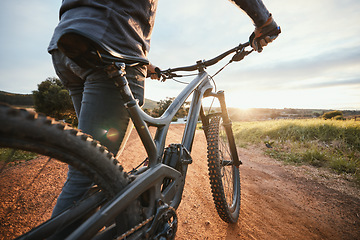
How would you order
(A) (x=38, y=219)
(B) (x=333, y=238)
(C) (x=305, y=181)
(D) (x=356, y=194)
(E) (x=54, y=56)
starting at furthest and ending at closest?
(C) (x=305, y=181) → (D) (x=356, y=194) → (B) (x=333, y=238) → (A) (x=38, y=219) → (E) (x=54, y=56)

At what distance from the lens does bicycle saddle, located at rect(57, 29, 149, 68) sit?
744 mm

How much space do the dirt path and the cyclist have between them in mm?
1395

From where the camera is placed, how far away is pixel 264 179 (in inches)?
145

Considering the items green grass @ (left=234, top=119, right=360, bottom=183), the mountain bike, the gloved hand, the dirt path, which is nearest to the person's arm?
the gloved hand

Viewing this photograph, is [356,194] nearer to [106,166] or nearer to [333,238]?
[333,238]

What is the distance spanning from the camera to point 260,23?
143 centimetres

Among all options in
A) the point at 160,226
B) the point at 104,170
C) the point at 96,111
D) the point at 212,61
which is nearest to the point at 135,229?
the point at 160,226

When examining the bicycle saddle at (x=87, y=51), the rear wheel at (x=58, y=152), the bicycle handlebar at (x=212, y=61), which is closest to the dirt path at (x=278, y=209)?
the rear wheel at (x=58, y=152)

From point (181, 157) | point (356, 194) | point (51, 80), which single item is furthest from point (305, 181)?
point (51, 80)

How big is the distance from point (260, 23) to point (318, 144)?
6.90 metres

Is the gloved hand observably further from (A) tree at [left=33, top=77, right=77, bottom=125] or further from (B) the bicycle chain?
(A) tree at [left=33, top=77, right=77, bottom=125]

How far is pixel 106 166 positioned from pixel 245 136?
9.32m

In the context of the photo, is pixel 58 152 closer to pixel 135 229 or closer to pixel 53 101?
pixel 135 229

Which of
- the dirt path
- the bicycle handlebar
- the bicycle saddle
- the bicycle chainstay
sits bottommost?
the dirt path
